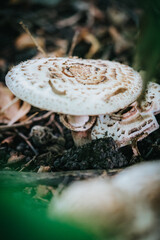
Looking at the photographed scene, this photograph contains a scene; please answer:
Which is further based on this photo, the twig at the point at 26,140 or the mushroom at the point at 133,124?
the twig at the point at 26,140

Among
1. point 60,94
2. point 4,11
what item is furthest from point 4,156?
point 4,11

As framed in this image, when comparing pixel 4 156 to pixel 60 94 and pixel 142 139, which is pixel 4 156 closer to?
pixel 60 94

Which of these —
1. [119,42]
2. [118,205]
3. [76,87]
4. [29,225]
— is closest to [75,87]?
[76,87]

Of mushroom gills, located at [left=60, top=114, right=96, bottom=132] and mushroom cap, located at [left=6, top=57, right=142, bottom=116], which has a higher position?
mushroom cap, located at [left=6, top=57, right=142, bottom=116]

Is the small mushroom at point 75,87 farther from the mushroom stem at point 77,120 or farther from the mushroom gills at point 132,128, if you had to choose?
the mushroom gills at point 132,128

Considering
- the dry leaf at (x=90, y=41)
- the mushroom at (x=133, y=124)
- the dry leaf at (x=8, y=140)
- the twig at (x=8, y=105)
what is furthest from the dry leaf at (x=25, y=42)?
the mushroom at (x=133, y=124)

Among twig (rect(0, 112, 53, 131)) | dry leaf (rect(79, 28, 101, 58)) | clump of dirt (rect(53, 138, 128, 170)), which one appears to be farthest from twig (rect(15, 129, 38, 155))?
dry leaf (rect(79, 28, 101, 58))

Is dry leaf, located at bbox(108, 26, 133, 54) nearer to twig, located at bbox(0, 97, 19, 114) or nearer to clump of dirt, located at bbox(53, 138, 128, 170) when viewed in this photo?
twig, located at bbox(0, 97, 19, 114)
